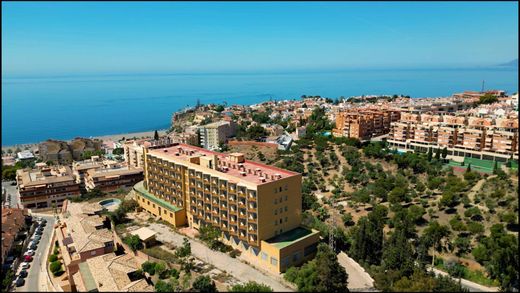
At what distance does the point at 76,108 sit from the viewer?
69.6m

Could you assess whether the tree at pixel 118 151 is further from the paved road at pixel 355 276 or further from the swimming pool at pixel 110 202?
the paved road at pixel 355 276

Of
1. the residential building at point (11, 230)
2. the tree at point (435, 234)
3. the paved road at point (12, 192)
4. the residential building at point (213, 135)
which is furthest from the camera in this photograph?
the residential building at point (213, 135)

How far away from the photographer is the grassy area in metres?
11.6

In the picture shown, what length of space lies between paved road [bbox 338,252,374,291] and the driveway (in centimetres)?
206

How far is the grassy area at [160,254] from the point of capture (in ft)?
38.0

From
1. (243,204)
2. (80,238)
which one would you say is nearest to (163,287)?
(243,204)

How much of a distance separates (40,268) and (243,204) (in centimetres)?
711

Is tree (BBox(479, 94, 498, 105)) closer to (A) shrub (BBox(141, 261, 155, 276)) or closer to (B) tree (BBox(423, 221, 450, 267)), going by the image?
(B) tree (BBox(423, 221, 450, 267))

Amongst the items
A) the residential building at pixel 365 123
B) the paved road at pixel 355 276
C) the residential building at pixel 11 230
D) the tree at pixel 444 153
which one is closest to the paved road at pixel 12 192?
the residential building at pixel 11 230

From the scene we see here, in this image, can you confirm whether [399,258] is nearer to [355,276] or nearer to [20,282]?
[355,276]

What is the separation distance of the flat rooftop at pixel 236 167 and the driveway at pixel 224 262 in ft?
8.28

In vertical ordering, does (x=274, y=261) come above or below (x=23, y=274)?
above

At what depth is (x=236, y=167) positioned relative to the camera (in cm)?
1324

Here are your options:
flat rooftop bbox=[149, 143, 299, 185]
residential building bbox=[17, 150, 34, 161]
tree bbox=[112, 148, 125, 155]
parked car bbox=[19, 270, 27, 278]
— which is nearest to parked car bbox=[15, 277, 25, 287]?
parked car bbox=[19, 270, 27, 278]
